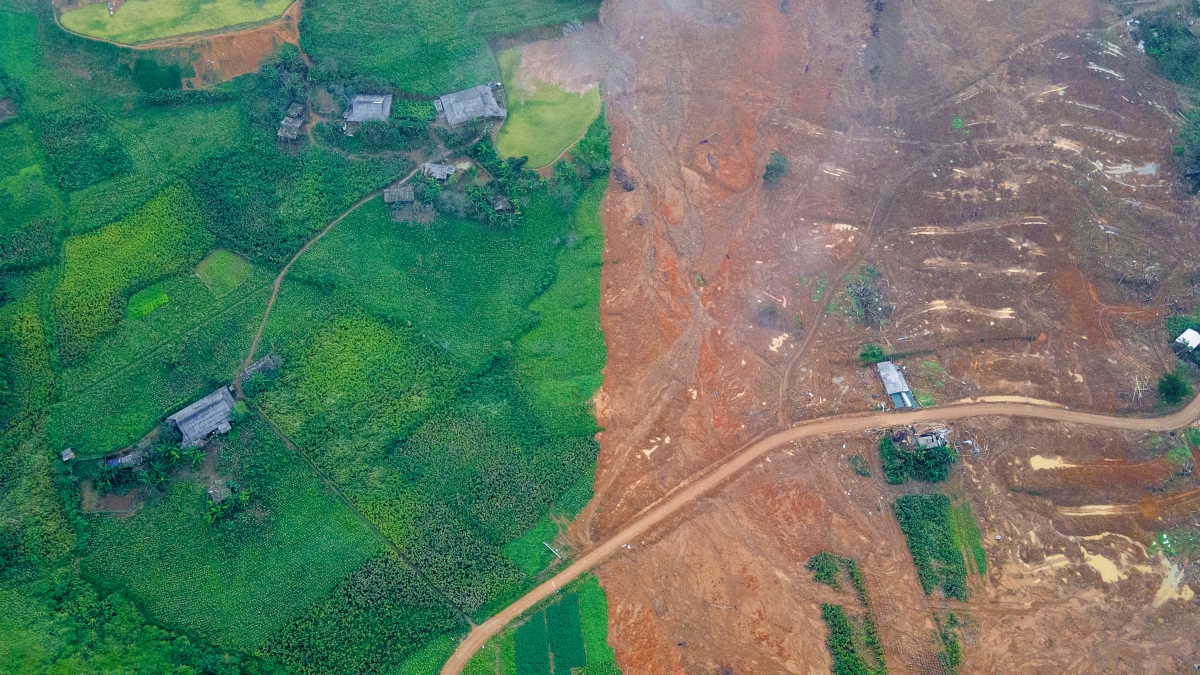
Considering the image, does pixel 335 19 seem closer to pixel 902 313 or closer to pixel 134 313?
pixel 134 313

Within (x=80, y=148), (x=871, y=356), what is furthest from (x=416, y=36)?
(x=871, y=356)

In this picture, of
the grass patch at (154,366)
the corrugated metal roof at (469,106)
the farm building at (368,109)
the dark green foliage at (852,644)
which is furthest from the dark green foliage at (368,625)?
the corrugated metal roof at (469,106)

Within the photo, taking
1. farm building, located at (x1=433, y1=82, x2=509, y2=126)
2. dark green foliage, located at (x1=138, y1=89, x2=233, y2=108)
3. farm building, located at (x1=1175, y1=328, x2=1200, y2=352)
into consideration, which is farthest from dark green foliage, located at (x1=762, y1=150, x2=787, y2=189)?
dark green foliage, located at (x1=138, y1=89, x2=233, y2=108)

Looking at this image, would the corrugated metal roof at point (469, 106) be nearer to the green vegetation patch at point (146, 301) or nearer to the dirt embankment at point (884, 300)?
the dirt embankment at point (884, 300)

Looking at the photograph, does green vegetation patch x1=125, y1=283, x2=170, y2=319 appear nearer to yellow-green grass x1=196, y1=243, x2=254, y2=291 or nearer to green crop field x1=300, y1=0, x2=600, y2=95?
yellow-green grass x1=196, y1=243, x2=254, y2=291

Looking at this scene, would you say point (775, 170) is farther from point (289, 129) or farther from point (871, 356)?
point (289, 129)
